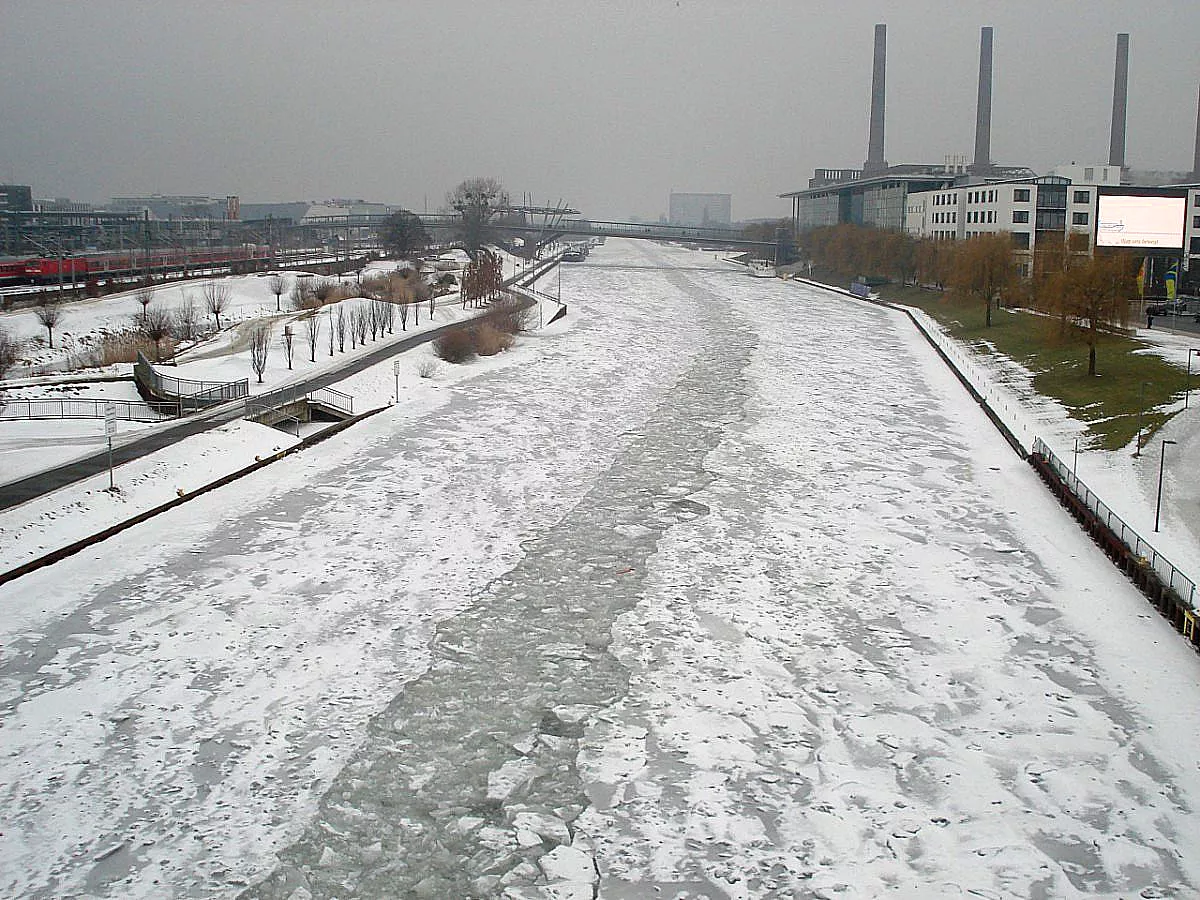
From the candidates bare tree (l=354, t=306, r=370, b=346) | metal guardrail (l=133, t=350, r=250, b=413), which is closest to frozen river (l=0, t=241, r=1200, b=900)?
metal guardrail (l=133, t=350, r=250, b=413)

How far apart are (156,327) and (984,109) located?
89009 millimetres

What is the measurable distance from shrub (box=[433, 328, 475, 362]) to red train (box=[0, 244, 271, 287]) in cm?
2105

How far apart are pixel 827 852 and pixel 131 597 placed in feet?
34.2

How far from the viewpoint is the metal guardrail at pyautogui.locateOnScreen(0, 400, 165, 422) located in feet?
84.2

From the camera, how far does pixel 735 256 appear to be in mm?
129125

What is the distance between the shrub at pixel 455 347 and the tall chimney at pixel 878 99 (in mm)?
90159

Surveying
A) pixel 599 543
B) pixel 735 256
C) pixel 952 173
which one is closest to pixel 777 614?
pixel 599 543

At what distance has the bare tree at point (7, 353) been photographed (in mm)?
30633

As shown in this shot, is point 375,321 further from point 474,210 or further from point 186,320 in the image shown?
point 474,210

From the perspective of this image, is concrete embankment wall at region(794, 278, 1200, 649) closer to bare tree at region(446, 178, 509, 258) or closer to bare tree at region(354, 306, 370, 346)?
bare tree at region(354, 306, 370, 346)

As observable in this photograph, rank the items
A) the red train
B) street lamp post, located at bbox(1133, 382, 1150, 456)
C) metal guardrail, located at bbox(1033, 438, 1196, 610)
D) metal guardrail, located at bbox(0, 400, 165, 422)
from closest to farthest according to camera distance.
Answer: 1. metal guardrail, located at bbox(1033, 438, 1196, 610)
2. street lamp post, located at bbox(1133, 382, 1150, 456)
3. metal guardrail, located at bbox(0, 400, 165, 422)
4. the red train

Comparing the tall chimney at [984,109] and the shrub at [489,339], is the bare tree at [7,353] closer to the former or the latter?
the shrub at [489,339]

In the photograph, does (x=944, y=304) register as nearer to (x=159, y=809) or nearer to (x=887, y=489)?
(x=887, y=489)

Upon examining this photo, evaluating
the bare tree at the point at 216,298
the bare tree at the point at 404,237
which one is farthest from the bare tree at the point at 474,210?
the bare tree at the point at 216,298
